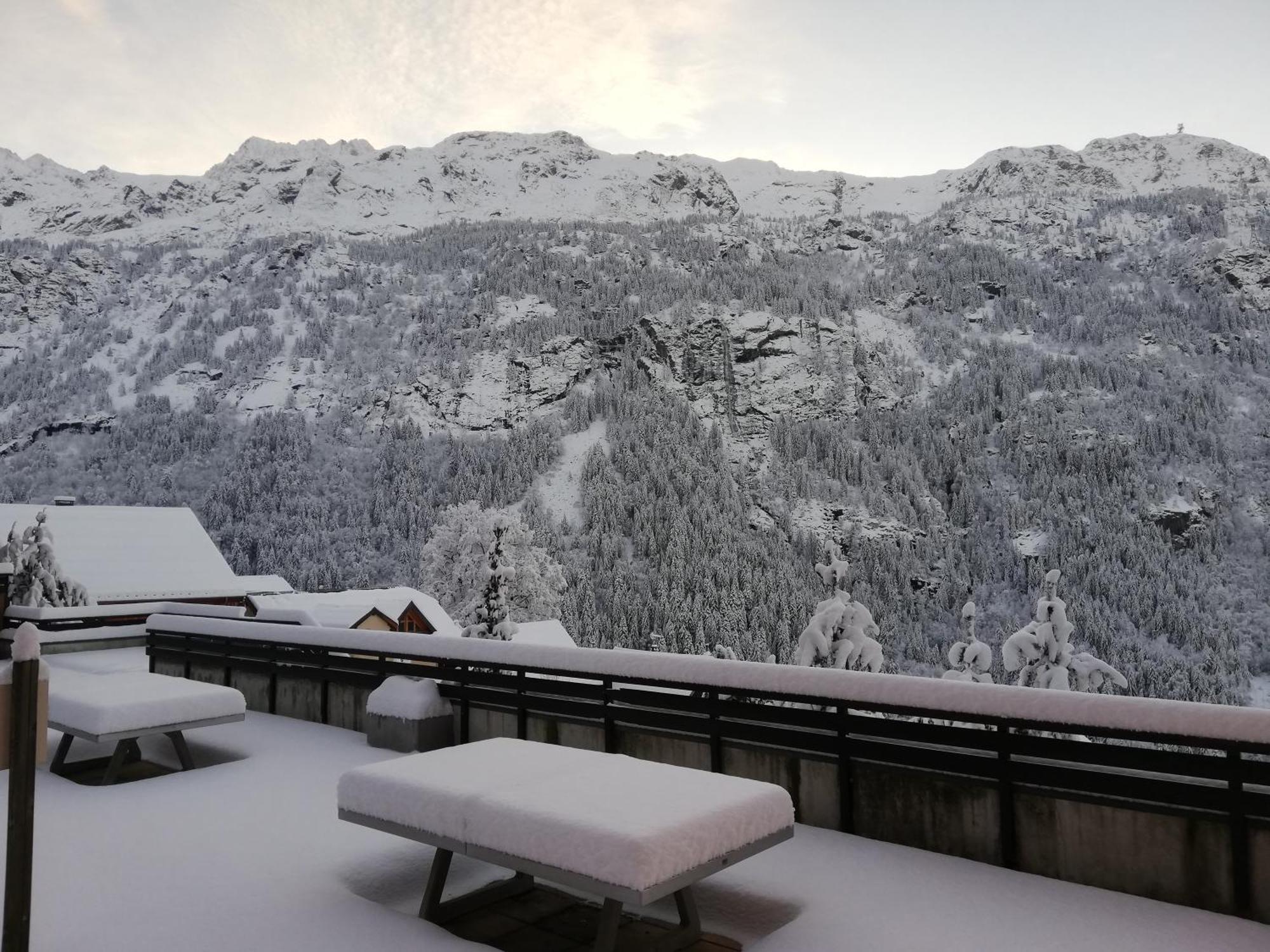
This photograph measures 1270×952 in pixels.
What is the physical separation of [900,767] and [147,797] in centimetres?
672

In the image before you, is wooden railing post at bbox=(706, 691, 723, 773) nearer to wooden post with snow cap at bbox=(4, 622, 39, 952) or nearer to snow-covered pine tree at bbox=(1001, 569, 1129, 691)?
wooden post with snow cap at bbox=(4, 622, 39, 952)

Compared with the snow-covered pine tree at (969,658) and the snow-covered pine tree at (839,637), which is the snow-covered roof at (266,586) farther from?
the snow-covered pine tree at (969,658)

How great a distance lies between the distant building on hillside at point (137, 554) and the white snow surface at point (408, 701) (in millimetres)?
28275

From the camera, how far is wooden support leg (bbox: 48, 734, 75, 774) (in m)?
8.49

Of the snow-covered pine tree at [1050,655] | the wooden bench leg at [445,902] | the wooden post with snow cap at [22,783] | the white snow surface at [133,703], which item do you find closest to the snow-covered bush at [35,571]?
the white snow surface at [133,703]

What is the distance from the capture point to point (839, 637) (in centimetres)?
1541

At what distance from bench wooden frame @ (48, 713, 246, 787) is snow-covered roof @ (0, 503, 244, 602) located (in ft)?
89.3

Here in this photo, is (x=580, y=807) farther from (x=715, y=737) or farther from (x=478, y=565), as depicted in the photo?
(x=478, y=565)

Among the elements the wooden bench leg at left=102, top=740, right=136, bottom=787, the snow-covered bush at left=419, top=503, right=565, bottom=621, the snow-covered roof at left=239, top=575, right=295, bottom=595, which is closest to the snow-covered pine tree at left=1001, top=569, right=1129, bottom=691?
the wooden bench leg at left=102, top=740, right=136, bottom=787

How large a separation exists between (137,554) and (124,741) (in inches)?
1271

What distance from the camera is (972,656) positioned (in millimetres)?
16406

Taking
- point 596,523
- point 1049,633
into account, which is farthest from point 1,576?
point 596,523

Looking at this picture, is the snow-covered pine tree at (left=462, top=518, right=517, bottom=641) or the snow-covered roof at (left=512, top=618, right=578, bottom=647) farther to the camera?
the snow-covered roof at (left=512, top=618, right=578, bottom=647)

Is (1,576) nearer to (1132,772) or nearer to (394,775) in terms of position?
(394,775)
